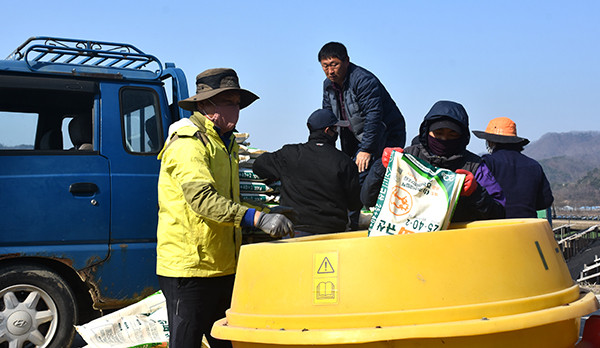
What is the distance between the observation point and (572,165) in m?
109

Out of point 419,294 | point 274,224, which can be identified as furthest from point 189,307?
point 419,294

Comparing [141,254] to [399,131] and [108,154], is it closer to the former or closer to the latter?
[108,154]

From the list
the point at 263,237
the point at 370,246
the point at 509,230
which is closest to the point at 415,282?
the point at 370,246

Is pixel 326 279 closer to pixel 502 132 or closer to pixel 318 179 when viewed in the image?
pixel 318 179

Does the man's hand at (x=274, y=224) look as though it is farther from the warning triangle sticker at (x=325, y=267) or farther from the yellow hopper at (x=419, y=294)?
the warning triangle sticker at (x=325, y=267)

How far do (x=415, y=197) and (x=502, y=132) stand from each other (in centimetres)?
310

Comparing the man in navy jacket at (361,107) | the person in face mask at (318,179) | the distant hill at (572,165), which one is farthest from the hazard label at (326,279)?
the distant hill at (572,165)

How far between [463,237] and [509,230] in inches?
9.1

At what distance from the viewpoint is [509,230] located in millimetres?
2744

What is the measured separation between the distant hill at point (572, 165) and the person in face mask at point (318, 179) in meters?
52.6

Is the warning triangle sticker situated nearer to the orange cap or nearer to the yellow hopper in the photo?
the yellow hopper

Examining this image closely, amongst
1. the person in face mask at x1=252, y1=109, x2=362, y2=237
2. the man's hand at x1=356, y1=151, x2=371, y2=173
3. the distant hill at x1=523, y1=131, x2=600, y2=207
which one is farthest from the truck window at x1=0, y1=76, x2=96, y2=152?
the distant hill at x1=523, y1=131, x2=600, y2=207

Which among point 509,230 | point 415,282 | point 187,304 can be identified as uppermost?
point 509,230

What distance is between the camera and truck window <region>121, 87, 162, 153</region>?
18.3 feet
